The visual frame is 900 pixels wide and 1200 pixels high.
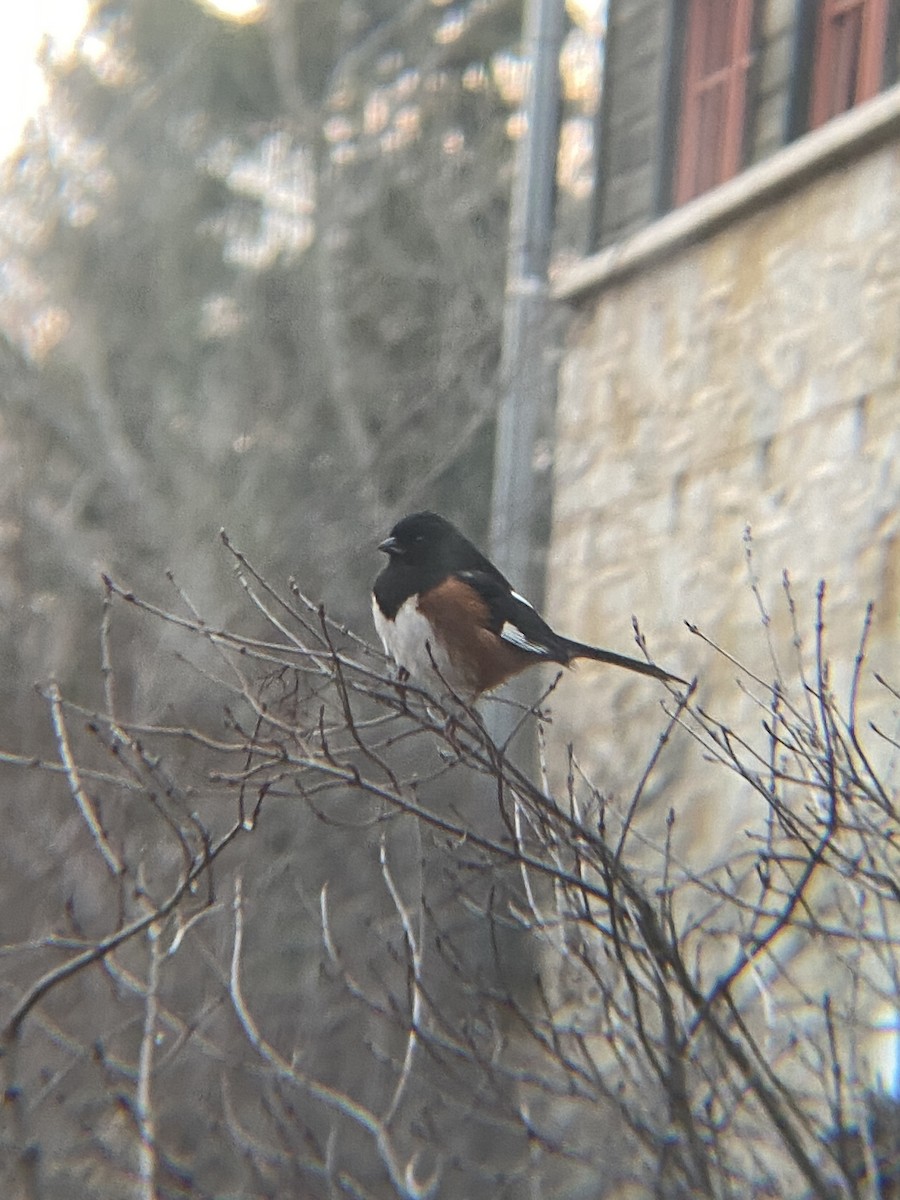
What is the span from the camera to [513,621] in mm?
4734

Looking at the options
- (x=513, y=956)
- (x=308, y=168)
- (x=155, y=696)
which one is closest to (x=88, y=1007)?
(x=155, y=696)

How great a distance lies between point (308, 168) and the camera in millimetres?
15148

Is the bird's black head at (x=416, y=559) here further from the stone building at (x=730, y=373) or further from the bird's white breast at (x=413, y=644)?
the stone building at (x=730, y=373)

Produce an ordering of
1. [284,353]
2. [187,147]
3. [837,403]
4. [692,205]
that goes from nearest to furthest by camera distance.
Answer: [837,403] → [692,205] → [284,353] → [187,147]

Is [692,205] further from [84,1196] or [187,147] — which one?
[187,147]

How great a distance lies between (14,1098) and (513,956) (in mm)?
7066

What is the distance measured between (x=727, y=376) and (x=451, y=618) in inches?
102

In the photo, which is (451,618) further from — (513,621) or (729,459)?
(729,459)

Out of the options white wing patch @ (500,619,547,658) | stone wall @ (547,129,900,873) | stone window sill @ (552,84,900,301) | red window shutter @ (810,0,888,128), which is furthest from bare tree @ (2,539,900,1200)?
red window shutter @ (810,0,888,128)

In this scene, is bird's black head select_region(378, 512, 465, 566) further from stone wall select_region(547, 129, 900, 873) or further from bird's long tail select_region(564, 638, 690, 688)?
stone wall select_region(547, 129, 900, 873)

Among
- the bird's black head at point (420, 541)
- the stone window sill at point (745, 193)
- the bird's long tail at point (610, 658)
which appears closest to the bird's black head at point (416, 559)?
the bird's black head at point (420, 541)

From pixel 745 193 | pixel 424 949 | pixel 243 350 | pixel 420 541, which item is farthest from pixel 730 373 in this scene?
pixel 243 350

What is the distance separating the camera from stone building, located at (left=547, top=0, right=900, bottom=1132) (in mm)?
6008

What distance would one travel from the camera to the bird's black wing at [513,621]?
4.70 meters
